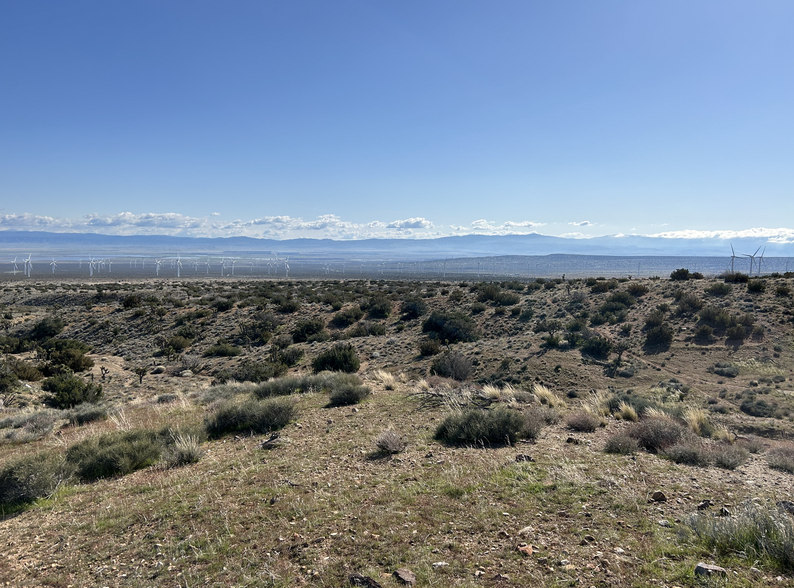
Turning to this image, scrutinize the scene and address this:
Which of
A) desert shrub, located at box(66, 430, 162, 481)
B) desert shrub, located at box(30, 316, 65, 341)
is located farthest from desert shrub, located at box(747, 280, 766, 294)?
desert shrub, located at box(30, 316, 65, 341)

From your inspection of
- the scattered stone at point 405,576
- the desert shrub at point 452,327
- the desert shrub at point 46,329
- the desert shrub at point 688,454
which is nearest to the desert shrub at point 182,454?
the scattered stone at point 405,576

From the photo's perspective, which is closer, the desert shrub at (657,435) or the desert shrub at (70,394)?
the desert shrub at (657,435)

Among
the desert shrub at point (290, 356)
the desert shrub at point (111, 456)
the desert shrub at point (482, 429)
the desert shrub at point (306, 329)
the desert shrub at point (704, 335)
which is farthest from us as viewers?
the desert shrub at point (306, 329)

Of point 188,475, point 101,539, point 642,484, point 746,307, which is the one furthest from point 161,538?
point 746,307

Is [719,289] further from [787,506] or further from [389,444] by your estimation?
[389,444]

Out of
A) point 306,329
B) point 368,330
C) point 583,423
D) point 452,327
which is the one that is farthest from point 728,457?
point 306,329

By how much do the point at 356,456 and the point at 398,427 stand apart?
7.13 feet

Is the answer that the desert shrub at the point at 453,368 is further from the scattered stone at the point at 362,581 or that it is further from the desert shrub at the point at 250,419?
the scattered stone at the point at 362,581

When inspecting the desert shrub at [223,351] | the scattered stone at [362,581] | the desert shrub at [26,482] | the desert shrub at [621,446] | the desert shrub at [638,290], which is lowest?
the desert shrub at [223,351]

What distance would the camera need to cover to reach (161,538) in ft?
18.6

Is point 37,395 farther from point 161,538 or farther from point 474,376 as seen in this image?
point 474,376

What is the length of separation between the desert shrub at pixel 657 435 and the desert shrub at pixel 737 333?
68.7ft

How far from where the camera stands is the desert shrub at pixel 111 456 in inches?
332

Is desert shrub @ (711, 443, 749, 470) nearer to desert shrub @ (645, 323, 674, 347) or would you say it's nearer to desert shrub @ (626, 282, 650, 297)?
desert shrub @ (645, 323, 674, 347)
